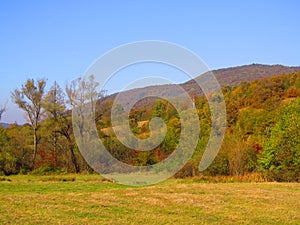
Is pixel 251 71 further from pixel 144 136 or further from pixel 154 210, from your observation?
pixel 154 210

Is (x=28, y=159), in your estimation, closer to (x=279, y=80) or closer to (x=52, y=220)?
(x=52, y=220)

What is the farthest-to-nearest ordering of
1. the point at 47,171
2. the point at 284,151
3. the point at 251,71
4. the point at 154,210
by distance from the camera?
the point at 251,71
the point at 47,171
the point at 284,151
the point at 154,210

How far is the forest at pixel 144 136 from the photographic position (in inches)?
1529

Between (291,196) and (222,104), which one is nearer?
(291,196)

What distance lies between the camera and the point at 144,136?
3866 cm

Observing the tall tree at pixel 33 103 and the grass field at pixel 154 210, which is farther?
the tall tree at pixel 33 103

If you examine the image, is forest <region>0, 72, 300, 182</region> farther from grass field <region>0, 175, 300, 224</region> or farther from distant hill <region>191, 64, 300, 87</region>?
distant hill <region>191, 64, 300, 87</region>

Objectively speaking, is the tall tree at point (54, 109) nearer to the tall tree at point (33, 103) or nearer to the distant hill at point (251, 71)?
the tall tree at point (33, 103)

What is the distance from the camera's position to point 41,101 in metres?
50.0

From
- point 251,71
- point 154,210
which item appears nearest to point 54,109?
point 154,210

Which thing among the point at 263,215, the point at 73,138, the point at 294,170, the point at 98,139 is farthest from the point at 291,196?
the point at 73,138

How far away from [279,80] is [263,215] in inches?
3000

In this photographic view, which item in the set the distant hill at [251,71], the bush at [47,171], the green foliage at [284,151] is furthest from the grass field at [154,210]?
the distant hill at [251,71]

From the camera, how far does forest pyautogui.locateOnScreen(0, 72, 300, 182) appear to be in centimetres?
3884
